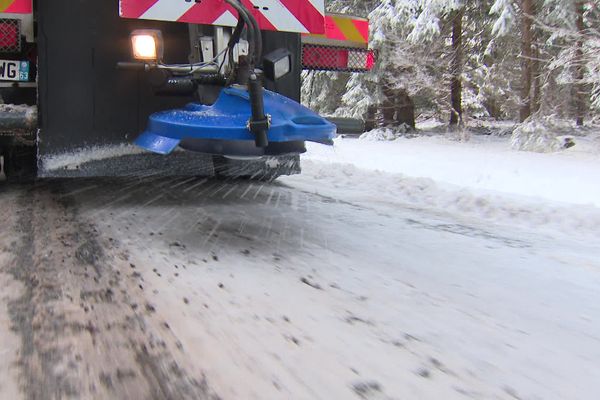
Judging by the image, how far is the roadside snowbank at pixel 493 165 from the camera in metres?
5.18

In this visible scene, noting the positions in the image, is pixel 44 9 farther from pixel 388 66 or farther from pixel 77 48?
pixel 388 66

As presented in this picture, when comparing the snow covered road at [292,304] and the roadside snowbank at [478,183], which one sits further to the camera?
the roadside snowbank at [478,183]

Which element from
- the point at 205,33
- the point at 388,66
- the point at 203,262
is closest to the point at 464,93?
the point at 388,66

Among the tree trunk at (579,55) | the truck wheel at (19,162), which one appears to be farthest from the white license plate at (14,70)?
the tree trunk at (579,55)

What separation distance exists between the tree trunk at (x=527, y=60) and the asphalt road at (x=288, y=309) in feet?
28.6

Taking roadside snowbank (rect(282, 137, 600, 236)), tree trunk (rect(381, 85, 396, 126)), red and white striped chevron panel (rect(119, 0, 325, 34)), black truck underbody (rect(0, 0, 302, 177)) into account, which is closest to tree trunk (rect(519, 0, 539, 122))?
roadside snowbank (rect(282, 137, 600, 236))

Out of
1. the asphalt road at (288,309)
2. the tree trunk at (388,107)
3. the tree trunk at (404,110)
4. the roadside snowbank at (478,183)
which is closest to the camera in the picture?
the asphalt road at (288,309)

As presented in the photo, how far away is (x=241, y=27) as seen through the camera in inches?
128

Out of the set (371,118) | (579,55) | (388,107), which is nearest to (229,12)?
(579,55)

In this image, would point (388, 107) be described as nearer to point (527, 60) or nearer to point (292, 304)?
point (527, 60)

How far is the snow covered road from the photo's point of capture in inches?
55.5

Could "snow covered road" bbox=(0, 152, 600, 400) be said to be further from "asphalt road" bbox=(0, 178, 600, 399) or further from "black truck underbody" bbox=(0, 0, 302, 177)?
"black truck underbody" bbox=(0, 0, 302, 177)

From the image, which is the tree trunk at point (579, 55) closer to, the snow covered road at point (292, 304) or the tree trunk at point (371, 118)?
the tree trunk at point (371, 118)

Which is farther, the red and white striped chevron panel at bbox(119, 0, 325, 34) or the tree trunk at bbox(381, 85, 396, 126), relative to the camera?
the tree trunk at bbox(381, 85, 396, 126)
